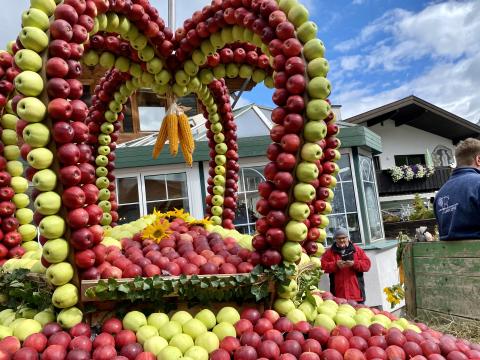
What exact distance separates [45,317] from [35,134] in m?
0.88

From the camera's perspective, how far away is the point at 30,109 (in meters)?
1.70

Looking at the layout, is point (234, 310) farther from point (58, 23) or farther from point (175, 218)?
point (58, 23)

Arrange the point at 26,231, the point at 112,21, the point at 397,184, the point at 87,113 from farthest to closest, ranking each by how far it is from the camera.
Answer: the point at 397,184 → the point at 26,231 → the point at 112,21 → the point at 87,113

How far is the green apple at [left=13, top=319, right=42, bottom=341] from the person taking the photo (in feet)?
5.78

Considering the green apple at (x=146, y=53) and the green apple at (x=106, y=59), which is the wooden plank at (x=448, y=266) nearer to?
the green apple at (x=146, y=53)

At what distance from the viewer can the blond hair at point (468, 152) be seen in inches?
125

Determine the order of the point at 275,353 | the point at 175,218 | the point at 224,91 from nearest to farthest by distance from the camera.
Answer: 1. the point at 275,353
2. the point at 175,218
3. the point at 224,91

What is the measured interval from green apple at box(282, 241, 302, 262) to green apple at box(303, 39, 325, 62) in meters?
0.94

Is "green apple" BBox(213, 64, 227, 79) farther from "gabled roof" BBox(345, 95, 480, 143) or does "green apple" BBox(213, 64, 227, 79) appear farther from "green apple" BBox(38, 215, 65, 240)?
"gabled roof" BBox(345, 95, 480, 143)

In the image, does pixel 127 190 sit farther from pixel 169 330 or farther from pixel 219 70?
pixel 169 330

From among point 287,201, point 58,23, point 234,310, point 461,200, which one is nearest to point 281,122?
point 287,201

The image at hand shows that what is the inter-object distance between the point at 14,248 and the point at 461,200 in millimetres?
3213

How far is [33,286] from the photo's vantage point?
2.02 meters

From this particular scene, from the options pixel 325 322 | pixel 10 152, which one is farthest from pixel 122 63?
pixel 325 322
